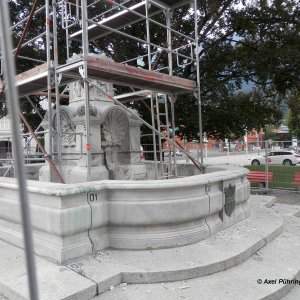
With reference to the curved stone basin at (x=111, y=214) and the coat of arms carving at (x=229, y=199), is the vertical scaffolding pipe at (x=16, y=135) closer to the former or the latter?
the curved stone basin at (x=111, y=214)

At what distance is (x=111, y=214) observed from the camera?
4.49 metres

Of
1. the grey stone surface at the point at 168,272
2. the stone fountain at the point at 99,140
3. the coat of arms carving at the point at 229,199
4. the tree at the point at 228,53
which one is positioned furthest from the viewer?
the tree at the point at 228,53

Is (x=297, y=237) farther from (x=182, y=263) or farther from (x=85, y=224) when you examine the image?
(x=85, y=224)

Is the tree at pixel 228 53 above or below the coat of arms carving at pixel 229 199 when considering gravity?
above

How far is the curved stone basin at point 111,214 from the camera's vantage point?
4.06 m

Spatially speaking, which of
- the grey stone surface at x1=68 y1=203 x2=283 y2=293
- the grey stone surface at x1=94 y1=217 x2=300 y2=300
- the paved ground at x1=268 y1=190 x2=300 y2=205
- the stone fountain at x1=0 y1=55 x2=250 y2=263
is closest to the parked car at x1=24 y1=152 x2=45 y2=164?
the stone fountain at x1=0 y1=55 x2=250 y2=263

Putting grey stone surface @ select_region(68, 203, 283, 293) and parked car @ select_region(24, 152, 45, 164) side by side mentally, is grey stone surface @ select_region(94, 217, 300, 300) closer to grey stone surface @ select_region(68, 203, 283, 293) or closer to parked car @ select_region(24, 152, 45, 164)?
grey stone surface @ select_region(68, 203, 283, 293)

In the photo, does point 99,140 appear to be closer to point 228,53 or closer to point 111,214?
point 111,214

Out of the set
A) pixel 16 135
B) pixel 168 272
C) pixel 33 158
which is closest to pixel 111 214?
pixel 168 272

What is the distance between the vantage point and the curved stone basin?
406cm

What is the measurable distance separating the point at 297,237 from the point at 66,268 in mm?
3770

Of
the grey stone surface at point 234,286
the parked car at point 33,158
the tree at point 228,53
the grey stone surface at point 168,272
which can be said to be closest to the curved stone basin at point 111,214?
the grey stone surface at point 168,272

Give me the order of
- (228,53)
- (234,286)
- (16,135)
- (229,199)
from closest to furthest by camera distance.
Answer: (16,135) < (234,286) < (229,199) < (228,53)

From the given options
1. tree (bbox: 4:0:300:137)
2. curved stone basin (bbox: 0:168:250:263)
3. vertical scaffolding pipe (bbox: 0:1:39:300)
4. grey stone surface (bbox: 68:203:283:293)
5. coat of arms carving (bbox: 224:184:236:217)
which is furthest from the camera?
tree (bbox: 4:0:300:137)
